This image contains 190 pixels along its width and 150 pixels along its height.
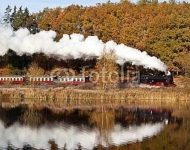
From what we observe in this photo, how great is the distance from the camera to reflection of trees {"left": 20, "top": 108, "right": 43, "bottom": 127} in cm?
3424

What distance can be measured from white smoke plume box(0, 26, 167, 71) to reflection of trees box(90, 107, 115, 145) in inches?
577

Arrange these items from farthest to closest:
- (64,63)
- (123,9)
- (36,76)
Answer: (123,9), (64,63), (36,76)

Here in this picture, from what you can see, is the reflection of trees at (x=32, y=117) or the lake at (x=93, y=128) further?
the reflection of trees at (x=32, y=117)

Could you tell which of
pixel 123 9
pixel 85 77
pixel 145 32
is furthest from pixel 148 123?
pixel 123 9

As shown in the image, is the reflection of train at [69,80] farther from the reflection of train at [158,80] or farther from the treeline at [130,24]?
the treeline at [130,24]

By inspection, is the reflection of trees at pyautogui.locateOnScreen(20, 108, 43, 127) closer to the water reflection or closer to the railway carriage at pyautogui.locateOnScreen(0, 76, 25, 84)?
the water reflection

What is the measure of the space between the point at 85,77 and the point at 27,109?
19.2 meters

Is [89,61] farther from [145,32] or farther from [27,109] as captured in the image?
[27,109]

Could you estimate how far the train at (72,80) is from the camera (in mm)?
54969

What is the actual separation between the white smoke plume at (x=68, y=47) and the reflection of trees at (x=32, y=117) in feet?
50.8

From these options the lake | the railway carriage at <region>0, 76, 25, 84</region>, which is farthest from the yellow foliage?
the lake

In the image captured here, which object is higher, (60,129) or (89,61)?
(89,61)

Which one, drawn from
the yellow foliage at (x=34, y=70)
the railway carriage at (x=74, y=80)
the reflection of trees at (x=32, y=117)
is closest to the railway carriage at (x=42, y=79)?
the yellow foliage at (x=34, y=70)

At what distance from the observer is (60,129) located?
31469 millimetres
